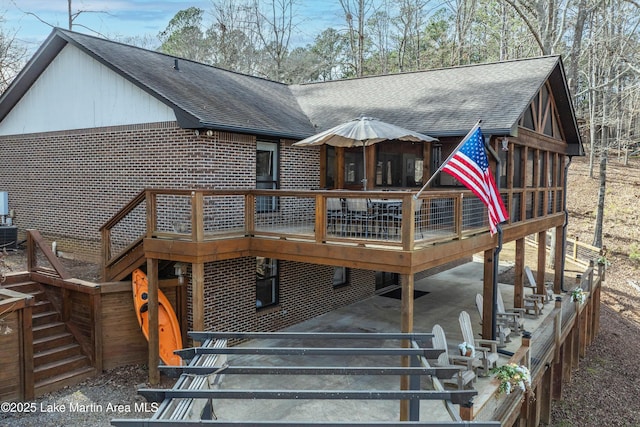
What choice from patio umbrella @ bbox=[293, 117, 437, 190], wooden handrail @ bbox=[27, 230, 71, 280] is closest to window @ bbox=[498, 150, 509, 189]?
patio umbrella @ bbox=[293, 117, 437, 190]

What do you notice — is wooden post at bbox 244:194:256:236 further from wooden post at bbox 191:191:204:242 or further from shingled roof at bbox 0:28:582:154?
shingled roof at bbox 0:28:582:154

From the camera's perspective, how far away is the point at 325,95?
1659 cm

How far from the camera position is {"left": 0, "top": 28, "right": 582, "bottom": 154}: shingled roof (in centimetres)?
1095

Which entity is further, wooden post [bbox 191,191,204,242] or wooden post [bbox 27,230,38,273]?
wooden post [bbox 27,230,38,273]

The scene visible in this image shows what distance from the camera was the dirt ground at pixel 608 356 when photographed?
9.84 metres

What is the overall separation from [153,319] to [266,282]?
9.95 ft

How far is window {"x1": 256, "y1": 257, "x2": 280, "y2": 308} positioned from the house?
38 mm

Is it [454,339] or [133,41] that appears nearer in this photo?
[454,339]

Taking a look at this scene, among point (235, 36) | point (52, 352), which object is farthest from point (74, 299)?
point (235, 36)

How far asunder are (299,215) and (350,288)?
326 cm

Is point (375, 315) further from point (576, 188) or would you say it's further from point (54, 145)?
point (576, 188)

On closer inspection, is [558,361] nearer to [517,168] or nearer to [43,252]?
[517,168]

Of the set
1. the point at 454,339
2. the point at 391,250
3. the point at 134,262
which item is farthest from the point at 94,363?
the point at 454,339

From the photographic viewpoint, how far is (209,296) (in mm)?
10195
